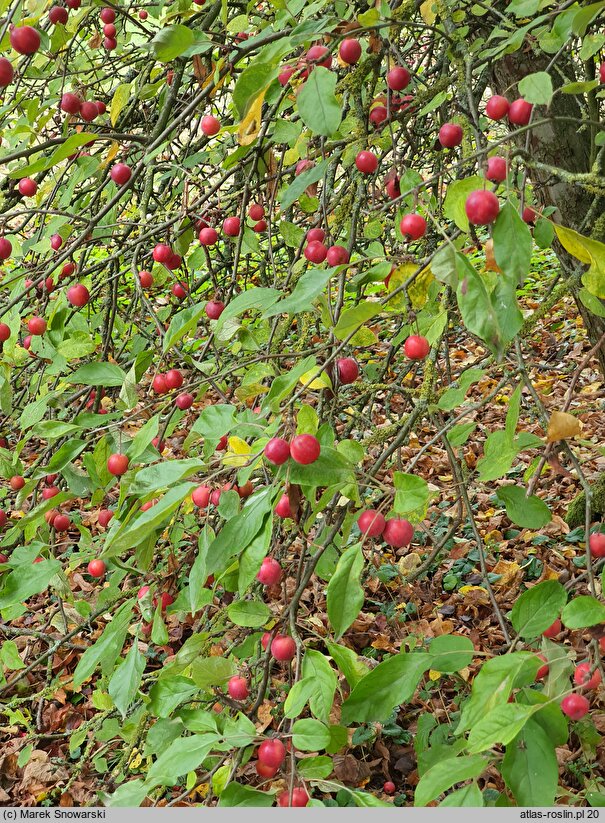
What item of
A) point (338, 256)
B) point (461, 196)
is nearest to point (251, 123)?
point (338, 256)

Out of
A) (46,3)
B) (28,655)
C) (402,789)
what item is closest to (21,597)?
(46,3)

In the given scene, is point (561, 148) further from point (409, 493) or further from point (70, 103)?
point (409, 493)

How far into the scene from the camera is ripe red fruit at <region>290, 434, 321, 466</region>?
A: 104 cm

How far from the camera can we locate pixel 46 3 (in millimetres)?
1639

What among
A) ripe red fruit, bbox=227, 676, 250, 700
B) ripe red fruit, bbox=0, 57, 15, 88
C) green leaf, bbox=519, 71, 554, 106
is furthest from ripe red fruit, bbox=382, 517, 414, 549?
ripe red fruit, bbox=0, 57, 15, 88

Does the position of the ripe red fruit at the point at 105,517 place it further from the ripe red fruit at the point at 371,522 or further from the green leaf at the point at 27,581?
the ripe red fruit at the point at 371,522

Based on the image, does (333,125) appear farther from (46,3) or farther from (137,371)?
(46,3)

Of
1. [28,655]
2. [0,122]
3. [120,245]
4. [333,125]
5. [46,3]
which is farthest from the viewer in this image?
[28,655]

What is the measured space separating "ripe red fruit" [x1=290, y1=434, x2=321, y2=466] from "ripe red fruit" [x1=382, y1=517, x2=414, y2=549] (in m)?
0.22

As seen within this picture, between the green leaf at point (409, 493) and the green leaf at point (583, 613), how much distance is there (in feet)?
0.83

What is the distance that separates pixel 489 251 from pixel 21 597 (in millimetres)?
1011

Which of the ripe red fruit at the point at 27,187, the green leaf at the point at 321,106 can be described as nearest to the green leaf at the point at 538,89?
the green leaf at the point at 321,106

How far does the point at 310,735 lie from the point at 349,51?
1.27 meters

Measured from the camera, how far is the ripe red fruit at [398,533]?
1180mm
